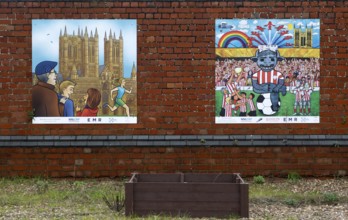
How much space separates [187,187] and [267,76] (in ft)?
12.5

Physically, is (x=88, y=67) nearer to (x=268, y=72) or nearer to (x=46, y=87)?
(x=46, y=87)

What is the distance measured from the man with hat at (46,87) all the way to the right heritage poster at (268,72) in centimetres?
312

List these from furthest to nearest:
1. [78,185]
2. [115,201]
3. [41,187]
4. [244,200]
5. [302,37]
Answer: [302,37]
[78,185]
[41,187]
[115,201]
[244,200]

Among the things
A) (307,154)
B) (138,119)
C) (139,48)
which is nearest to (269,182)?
(307,154)

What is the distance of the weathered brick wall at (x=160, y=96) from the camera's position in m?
10.7

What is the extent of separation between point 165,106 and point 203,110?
73 cm

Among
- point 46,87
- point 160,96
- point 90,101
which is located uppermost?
point 46,87

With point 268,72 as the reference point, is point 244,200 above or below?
below

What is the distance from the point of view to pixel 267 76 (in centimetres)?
1078

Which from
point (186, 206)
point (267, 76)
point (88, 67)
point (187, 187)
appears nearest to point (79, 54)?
point (88, 67)

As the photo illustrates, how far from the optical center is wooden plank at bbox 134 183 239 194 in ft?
25.5

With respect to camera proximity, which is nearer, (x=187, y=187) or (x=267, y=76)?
(x=187, y=187)

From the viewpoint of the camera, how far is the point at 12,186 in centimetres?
1029

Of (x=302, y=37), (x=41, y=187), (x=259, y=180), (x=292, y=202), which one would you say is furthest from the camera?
(x=302, y=37)
